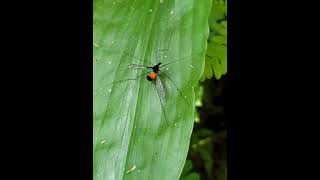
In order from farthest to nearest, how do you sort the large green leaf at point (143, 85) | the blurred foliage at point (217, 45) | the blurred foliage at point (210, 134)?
the blurred foliage at point (210, 134) → the blurred foliage at point (217, 45) → the large green leaf at point (143, 85)

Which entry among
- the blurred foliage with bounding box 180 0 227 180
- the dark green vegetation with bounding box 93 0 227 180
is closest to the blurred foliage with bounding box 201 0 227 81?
the blurred foliage with bounding box 180 0 227 180

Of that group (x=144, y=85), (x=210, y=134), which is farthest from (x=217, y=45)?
(x=144, y=85)

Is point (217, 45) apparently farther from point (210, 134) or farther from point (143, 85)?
point (143, 85)

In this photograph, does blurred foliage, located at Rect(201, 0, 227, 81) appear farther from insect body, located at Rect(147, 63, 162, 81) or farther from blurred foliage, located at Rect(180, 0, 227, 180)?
insect body, located at Rect(147, 63, 162, 81)

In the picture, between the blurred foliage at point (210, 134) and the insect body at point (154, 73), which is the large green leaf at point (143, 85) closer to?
the insect body at point (154, 73)

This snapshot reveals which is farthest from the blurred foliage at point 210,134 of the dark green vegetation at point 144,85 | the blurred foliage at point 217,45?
the dark green vegetation at point 144,85

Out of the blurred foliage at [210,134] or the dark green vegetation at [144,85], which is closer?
the dark green vegetation at [144,85]
